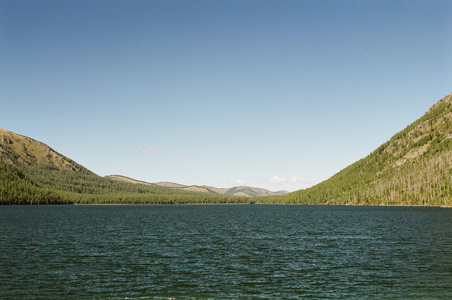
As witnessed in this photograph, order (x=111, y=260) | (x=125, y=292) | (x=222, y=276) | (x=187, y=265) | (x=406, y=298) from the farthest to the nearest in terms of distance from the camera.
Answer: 1. (x=111, y=260)
2. (x=187, y=265)
3. (x=222, y=276)
4. (x=125, y=292)
5. (x=406, y=298)

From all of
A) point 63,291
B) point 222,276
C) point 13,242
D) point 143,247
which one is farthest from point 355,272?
point 13,242

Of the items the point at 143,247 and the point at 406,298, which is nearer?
the point at 406,298

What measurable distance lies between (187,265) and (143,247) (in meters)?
19.9

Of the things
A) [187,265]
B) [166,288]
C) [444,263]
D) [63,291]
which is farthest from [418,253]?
[63,291]

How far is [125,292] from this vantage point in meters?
36.0

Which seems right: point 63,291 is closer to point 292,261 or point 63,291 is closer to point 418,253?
point 292,261

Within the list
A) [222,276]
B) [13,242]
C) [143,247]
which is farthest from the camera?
[13,242]

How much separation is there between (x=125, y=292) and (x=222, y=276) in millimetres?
12010

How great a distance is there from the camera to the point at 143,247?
66938 mm

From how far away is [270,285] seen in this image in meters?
39.0

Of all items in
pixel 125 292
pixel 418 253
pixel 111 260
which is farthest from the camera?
pixel 418 253

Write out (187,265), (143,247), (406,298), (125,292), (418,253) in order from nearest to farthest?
(406,298) → (125,292) → (187,265) → (418,253) → (143,247)

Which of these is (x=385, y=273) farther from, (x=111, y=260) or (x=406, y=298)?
(x=111, y=260)

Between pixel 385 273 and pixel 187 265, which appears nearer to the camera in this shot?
pixel 385 273
